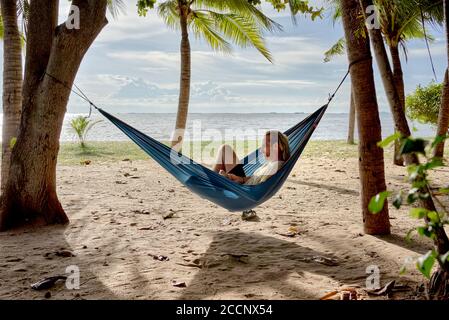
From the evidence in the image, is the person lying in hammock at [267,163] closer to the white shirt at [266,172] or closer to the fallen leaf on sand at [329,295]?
the white shirt at [266,172]

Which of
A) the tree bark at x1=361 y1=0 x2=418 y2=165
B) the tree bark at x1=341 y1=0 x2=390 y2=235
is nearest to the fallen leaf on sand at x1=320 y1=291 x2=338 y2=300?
the tree bark at x1=341 y1=0 x2=390 y2=235

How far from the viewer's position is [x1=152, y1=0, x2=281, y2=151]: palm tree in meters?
6.66

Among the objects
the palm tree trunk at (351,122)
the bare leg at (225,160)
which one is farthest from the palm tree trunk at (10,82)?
the palm tree trunk at (351,122)

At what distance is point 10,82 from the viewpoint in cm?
360

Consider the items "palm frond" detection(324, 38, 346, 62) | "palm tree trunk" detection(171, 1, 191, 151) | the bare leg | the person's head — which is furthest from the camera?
"palm frond" detection(324, 38, 346, 62)

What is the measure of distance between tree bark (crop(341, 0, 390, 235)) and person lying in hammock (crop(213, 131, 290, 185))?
2.00 ft

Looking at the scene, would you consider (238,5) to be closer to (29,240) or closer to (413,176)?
(29,240)

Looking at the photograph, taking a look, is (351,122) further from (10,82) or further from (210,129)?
(210,129)

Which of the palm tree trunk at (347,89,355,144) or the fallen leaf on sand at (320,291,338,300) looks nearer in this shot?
the fallen leaf on sand at (320,291,338,300)

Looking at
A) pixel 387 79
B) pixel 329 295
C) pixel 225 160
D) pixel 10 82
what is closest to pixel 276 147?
pixel 225 160

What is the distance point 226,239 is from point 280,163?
0.72 metres

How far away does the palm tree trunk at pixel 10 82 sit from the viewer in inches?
141

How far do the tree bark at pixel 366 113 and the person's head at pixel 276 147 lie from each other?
0.59m

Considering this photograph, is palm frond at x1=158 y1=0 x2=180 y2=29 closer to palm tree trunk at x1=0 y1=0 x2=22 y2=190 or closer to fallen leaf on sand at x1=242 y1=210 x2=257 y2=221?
palm tree trunk at x1=0 y1=0 x2=22 y2=190
